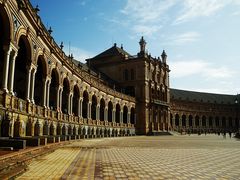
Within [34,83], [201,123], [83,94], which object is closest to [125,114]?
[83,94]

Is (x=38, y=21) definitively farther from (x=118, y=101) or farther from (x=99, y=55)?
(x=99, y=55)

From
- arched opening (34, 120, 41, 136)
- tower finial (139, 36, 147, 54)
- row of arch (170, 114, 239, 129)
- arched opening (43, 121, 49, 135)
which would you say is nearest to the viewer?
arched opening (34, 120, 41, 136)

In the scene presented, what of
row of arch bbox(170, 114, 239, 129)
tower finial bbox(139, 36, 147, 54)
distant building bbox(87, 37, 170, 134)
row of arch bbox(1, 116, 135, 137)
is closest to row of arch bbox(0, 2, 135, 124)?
row of arch bbox(1, 116, 135, 137)

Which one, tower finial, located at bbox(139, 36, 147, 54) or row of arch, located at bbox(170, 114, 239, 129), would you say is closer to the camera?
tower finial, located at bbox(139, 36, 147, 54)

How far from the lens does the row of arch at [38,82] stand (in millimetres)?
19453

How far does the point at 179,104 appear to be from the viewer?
323ft

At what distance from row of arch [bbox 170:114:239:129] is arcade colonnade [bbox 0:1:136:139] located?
46207mm

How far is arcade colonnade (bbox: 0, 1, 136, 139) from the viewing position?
19.1 m

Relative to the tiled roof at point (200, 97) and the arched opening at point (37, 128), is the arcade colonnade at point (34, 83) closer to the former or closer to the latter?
the arched opening at point (37, 128)

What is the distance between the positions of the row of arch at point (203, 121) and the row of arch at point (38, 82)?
34.7m

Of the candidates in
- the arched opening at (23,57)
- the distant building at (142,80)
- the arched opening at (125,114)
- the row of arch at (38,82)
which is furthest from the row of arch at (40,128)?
the distant building at (142,80)

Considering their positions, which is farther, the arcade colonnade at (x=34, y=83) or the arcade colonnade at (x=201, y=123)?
the arcade colonnade at (x=201, y=123)

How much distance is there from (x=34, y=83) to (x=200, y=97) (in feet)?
301

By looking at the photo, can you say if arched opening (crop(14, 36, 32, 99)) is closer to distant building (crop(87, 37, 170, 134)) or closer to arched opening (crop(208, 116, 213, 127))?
distant building (crop(87, 37, 170, 134))
